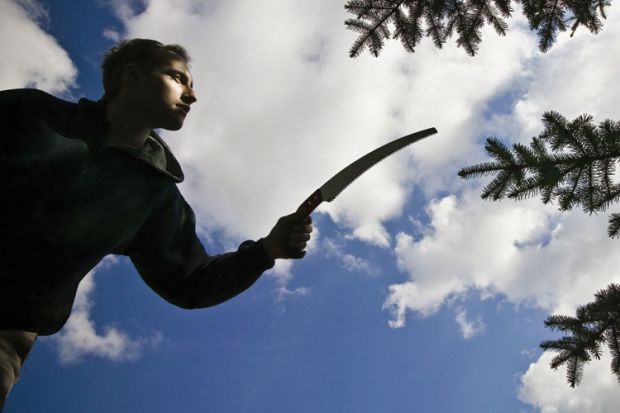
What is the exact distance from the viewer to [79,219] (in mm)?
1654

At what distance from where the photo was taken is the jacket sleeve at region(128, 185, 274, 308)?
1.96m

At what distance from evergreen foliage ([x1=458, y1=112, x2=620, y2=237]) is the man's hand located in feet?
6.48

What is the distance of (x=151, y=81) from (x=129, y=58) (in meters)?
0.27

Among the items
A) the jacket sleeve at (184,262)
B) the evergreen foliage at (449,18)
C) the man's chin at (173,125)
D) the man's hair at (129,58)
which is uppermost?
the evergreen foliage at (449,18)

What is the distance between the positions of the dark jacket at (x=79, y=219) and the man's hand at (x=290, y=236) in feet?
0.28

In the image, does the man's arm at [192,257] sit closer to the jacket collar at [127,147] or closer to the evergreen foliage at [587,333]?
the jacket collar at [127,147]

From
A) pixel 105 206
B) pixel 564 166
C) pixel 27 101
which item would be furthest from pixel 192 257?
pixel 564 166

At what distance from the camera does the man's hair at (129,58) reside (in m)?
2.12

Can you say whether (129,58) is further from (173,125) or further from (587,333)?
(587,333)

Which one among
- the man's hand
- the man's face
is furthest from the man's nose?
the man's hand

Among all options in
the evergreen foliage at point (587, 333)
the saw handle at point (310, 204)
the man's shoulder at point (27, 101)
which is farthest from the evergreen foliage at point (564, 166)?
the man's shoulder at point (27, 101)

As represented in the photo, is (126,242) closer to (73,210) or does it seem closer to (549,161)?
(73,210)

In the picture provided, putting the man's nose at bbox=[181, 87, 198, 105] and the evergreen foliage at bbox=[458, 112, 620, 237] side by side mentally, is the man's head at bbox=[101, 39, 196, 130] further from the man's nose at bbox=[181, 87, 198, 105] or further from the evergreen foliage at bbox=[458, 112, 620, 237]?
the evergreen foliage at bbox=[458, 112, 620, 237]

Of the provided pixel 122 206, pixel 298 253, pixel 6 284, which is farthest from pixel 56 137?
pixel 298 253
